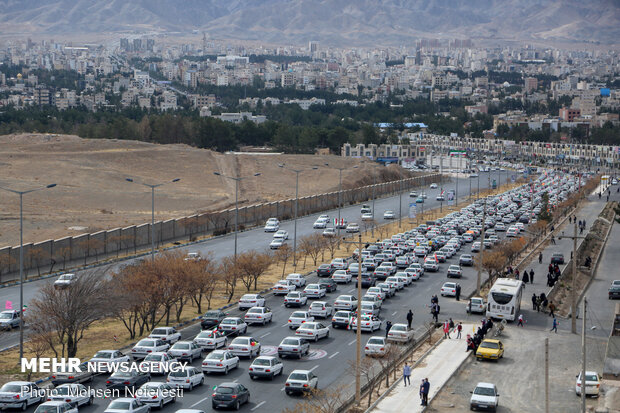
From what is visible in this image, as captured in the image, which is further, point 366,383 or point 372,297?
point 372,297

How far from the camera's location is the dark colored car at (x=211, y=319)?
36594mm

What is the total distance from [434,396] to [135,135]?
367 feet

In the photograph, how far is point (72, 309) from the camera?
32719mm

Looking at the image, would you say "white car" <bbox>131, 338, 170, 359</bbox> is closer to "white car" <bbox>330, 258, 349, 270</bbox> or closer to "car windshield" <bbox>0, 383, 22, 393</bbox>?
"car windshield" <bbox>0, 383, 22, 393</bbox>

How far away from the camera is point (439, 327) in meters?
38.9

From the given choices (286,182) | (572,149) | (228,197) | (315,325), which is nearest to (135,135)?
(286,182)

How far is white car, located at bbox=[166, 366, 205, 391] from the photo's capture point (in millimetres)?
26844

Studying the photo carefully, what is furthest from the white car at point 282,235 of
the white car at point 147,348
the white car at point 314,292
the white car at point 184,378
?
the white car at point 184,378

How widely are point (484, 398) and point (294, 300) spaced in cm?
1671

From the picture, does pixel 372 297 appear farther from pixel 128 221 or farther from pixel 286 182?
pixel 286 182

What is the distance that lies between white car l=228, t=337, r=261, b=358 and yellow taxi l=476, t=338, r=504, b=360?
7915 millimetres

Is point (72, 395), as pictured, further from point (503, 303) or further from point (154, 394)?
point (503, 303)

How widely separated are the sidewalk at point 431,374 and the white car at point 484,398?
132 cm

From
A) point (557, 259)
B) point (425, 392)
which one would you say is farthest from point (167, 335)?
point (557, 259)
